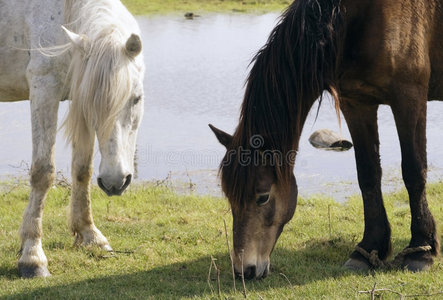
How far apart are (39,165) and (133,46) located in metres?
1.19

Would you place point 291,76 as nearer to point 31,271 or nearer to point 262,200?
point 262,200

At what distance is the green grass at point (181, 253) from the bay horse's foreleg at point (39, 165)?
17 cm

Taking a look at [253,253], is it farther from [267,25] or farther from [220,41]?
[267,25]

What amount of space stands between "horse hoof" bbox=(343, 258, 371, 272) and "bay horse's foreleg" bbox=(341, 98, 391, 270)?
0.08m

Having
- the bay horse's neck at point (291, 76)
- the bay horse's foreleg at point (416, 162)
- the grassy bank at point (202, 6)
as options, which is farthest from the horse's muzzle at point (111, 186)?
the grassy bank at point (202, 6)

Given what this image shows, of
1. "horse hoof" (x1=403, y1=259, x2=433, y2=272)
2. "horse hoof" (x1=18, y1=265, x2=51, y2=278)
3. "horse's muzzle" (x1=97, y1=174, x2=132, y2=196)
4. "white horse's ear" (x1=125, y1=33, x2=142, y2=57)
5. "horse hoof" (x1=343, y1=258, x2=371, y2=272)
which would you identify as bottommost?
"horse hoof" (x1=18, y1=265, x2=51, y2=278)

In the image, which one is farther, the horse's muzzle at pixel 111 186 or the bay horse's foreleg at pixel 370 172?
the bay horse's foreleg at pixel 370 172

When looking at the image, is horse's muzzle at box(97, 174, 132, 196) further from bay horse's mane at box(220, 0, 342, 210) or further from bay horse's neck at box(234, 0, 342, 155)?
bay horse's neck at box(234, 0, 342, 155)

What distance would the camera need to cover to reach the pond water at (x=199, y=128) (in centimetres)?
873

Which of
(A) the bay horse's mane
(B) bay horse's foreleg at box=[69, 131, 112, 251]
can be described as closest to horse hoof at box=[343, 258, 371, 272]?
(A) the bay horse's mane

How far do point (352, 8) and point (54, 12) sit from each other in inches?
87.9

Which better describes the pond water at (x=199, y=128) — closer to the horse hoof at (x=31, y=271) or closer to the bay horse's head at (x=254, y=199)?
the horse hoof at (x=31, y=271)

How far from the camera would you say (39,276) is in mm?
4703

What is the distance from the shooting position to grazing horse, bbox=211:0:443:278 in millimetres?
4133
